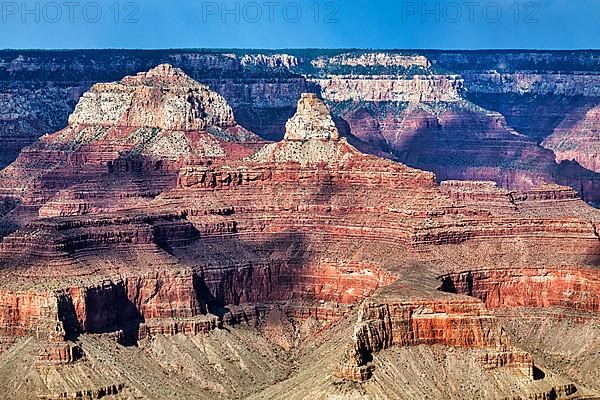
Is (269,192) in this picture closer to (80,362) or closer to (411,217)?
(411,217)

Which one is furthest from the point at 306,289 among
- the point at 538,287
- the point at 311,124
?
the point at 311,124

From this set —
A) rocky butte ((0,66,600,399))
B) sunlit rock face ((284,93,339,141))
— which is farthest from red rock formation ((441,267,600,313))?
sunlit rock face ((284,93,339,141))

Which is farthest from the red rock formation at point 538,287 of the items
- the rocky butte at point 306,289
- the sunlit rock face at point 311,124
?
the sunlit rock face at point 311,124

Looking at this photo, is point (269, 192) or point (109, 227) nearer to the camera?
point (109, 227)

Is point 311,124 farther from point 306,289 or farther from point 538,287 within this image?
point 538,287

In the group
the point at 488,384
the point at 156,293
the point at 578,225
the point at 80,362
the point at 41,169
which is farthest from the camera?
the point at 41,169

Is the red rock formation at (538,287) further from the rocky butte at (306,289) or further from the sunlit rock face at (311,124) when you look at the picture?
the sunlit rock face at (311,124)

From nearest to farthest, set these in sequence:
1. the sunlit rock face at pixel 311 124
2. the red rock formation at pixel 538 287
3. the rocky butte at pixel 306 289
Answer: the rocky butte at pixel 306 289 → the red rock formation at pixel 538 287 → the sunlit rock face at pixel 311 124

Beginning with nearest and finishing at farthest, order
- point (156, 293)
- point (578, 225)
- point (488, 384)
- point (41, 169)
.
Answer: point (488, 384), point (156, 293), point (578, 225), point (41, 169)

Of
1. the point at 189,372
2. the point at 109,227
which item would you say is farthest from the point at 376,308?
the point at 109,227
